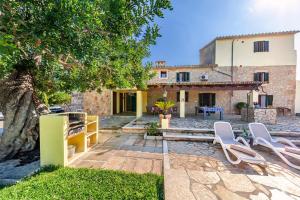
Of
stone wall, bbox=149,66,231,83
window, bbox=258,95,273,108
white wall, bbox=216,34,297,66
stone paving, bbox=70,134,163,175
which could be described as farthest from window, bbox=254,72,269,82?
stone paving, bbox=70,134,163,175

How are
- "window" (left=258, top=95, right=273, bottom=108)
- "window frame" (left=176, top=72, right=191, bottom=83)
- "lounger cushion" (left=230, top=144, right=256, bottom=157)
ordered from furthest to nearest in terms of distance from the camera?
"window frame" (left=176, top=72, right=191, bottom=83), "window" (left=258, top=95, right=273, bottom=108), "lounger cushion" (left=230, top=144, right=256, bottom=157)

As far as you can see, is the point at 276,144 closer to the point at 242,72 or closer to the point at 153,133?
the point at 153,133

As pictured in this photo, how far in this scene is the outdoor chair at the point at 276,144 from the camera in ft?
18.5

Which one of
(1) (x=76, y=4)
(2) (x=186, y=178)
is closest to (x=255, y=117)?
(2) (x=186, y=178)

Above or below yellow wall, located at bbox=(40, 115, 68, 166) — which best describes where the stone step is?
below

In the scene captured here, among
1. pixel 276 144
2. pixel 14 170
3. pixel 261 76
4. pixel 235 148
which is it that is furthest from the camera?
pixel 261 76

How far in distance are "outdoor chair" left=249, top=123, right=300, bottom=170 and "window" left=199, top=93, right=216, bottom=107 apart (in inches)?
420

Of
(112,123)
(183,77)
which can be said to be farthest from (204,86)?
(112,123)

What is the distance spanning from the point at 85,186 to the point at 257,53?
21163 mm

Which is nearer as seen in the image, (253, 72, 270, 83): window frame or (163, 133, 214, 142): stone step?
(163, 133, 214, 142): stone step

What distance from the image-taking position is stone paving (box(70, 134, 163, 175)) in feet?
16.2

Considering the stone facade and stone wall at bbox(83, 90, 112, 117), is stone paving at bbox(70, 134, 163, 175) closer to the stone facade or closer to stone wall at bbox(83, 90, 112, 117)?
stone wall at bbox(83, 90, 112, 117)

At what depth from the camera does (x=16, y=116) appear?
6551 millimetres

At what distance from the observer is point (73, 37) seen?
10.7 ft
